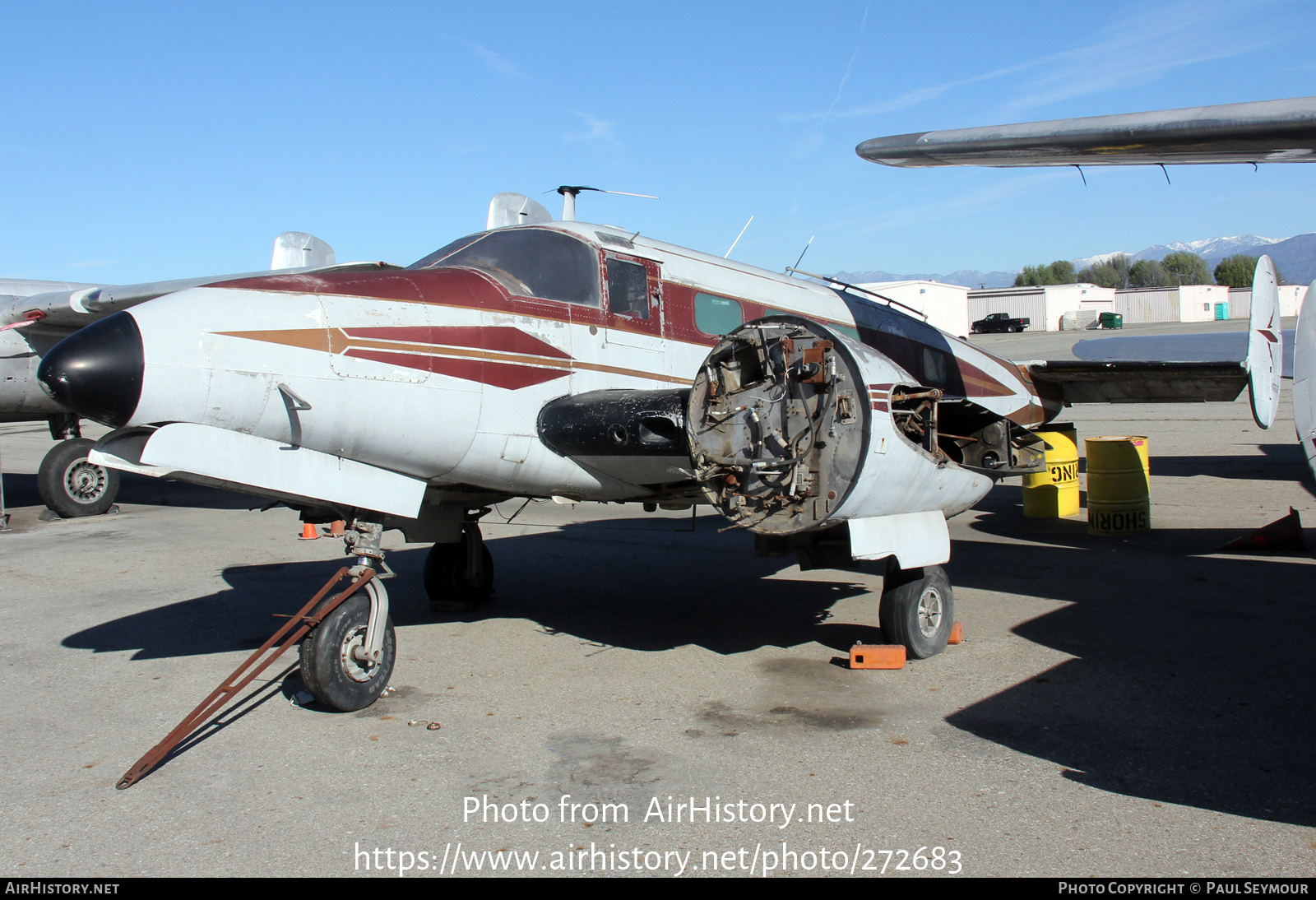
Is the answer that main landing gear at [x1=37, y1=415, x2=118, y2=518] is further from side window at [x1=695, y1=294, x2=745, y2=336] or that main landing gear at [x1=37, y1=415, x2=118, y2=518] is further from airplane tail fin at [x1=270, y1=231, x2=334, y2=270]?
side window at [x1=695, y1=294, x2=745, y2=336]

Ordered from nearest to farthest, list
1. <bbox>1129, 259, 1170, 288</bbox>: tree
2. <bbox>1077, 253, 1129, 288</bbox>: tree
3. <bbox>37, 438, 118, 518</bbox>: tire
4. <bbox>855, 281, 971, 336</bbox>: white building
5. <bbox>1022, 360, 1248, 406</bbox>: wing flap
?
<bbox>1022, 360, 1248, 406</bbox>: wing flap, <bbox>37, 438, 118, 518</bbox>: tire, <bbox>855, 281, 971, 336</bbox>: white building, <bbox>1129, 259, 1170, 288</bbox>: tree, <bbox>1077, 253, 1129, 288</bbox>: tree

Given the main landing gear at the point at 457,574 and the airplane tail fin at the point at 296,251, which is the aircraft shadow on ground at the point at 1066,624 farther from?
the airplane tail fin at the point at 296,251

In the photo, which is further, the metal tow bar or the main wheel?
the main wheel

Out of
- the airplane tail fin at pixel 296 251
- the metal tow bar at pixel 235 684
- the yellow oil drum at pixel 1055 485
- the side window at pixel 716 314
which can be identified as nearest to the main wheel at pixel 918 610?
the side window at pixel 716 314

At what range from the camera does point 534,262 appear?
6.44m

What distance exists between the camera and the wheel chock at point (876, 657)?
6590 millimetres

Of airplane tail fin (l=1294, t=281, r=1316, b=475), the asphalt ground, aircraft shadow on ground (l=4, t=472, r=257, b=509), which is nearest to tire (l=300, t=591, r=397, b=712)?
the asphalt ground

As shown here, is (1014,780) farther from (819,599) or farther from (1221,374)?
(1221,374)

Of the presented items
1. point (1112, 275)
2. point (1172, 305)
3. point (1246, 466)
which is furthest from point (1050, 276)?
point (1246, 466)

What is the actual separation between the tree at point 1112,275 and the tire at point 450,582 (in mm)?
144777

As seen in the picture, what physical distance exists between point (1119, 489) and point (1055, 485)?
58.8 inches

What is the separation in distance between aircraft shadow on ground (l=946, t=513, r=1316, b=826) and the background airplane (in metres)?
1.58

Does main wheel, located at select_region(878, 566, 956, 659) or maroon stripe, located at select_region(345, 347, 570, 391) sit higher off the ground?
maroon stripe, located at select_region(345, 347, 570, 391)

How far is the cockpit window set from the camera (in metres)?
6.34
